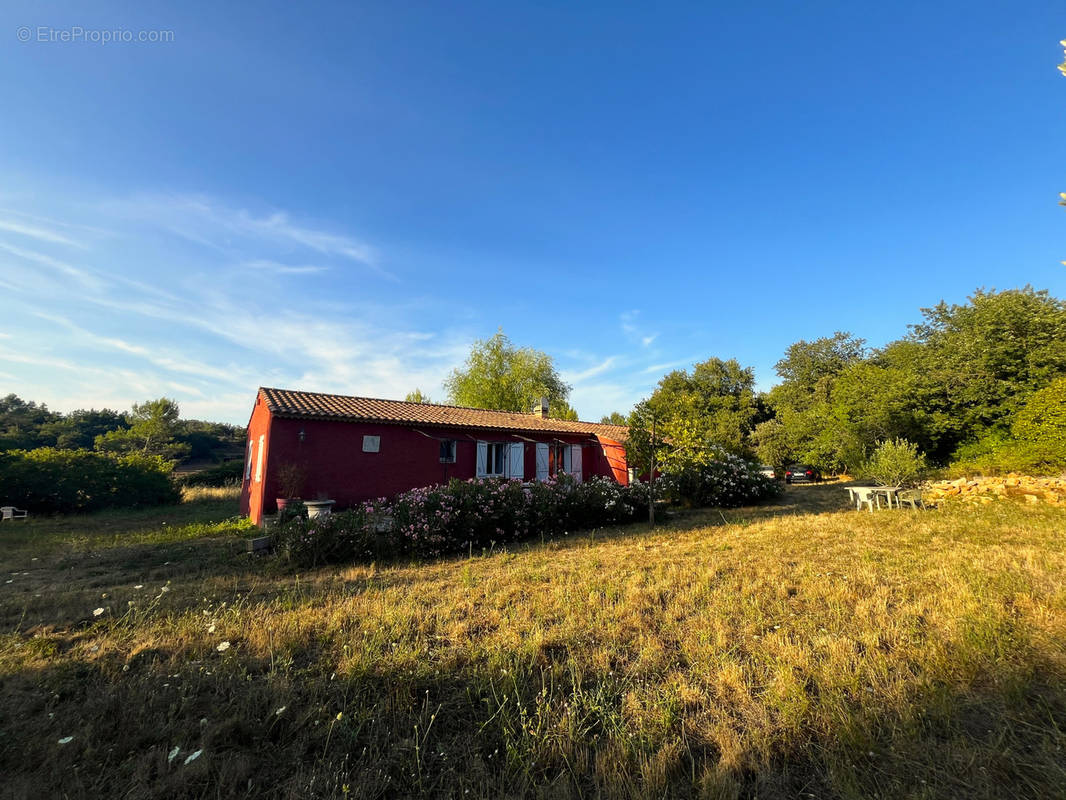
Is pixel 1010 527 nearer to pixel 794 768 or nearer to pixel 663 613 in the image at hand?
pixel 663 613

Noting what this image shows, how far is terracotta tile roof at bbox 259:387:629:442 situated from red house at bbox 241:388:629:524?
0.04m

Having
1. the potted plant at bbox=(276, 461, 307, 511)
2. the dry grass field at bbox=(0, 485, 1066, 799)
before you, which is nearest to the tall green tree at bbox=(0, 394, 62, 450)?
the potted plant at bbox=(276, 461, 307, 511)

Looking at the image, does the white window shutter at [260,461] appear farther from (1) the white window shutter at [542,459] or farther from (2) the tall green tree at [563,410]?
(2) the tall green tree at [563,410]

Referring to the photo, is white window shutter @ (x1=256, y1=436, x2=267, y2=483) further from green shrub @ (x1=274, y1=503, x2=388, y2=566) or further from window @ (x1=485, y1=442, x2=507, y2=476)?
window @ (x1=485, y1=442, x2=507, y2=476)

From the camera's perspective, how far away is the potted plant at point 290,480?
12.6m

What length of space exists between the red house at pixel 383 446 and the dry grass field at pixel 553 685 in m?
7.06

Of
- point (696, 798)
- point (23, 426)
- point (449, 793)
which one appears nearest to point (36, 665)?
point (449, 793)

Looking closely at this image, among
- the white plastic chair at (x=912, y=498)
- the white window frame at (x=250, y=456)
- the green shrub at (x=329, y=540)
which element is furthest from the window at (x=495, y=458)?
the white plastic chair at (x=912, y=498)

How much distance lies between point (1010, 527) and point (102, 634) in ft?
48.7

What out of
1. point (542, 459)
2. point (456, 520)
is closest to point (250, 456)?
point (542, 459)

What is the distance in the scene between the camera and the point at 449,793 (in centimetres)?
233

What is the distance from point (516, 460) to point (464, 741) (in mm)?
15163

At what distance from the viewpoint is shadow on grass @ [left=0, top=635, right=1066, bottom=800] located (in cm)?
233

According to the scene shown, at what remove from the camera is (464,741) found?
2779 millimetres
